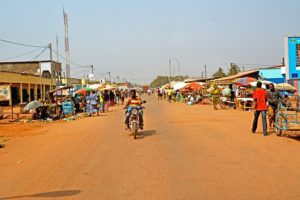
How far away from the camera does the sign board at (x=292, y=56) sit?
16297 mm

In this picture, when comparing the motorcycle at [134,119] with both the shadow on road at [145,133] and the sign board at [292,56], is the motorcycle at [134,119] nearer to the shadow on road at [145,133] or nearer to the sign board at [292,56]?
the shadow on road at [145,133]

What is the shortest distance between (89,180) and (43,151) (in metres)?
4.57

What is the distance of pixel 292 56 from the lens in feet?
53.8

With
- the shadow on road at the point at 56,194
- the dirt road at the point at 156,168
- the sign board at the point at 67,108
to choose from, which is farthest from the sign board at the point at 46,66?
the shadow on road at the point at 56,194

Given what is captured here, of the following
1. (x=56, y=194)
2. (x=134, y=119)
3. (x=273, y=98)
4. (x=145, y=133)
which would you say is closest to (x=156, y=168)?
(x=56, y=194)

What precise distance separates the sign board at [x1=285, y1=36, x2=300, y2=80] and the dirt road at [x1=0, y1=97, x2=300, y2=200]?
4626mm

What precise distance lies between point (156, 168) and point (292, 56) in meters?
10.6

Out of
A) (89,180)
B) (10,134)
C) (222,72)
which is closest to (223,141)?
(89,180)

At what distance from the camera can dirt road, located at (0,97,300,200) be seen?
617 centimetres

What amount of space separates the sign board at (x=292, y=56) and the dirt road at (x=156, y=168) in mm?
4626

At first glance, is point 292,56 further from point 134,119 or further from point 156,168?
point 156,168

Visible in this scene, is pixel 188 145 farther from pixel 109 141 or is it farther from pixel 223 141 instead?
pixel 109 141

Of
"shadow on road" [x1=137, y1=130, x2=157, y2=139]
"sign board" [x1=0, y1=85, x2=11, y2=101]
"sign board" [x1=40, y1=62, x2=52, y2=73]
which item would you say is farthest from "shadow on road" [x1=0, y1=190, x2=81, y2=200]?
"sign board" [x1=40, y1=62, x2=52, y2=73]

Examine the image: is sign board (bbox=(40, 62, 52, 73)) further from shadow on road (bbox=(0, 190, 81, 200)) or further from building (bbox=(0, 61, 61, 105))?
shadow on road (bbox=(0, 190, 81, 200))
